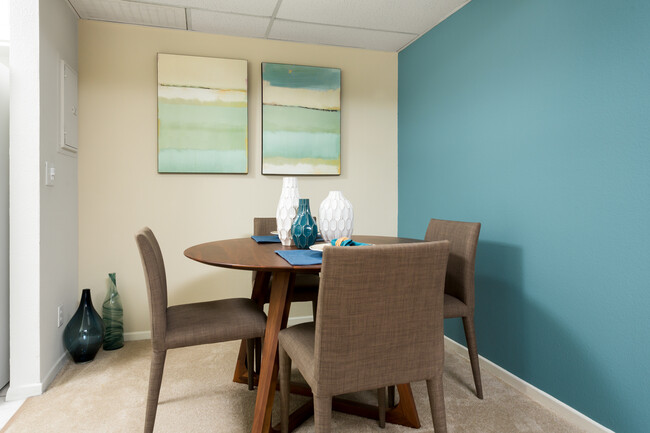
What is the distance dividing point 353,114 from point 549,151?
1752 millimetres

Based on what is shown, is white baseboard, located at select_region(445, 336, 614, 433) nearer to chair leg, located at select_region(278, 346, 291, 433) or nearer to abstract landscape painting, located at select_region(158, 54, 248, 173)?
chair leg, located at select_region(278, 346, 291, 433)

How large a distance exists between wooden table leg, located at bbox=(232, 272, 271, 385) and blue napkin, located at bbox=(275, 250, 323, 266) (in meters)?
0.51

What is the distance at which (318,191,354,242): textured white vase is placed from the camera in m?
1.85

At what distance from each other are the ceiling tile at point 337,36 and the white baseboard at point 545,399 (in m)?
2.47

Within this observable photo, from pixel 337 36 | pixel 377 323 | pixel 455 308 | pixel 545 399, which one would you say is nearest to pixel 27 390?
pixel 377 323

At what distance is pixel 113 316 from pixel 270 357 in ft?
5.72

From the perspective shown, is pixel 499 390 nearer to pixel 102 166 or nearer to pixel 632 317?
pixel 632 317

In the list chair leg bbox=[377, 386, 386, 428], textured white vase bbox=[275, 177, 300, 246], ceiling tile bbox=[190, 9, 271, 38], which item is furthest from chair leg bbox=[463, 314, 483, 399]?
ceiling tile bbox=[190, 9, 271, 38]

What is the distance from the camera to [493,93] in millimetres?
2365

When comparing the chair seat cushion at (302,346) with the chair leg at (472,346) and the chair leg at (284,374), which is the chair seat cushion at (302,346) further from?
the chair leg at (472,346)

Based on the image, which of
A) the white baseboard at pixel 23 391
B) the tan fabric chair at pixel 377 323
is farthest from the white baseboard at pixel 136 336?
the tan fabric chair at pixel 377 323

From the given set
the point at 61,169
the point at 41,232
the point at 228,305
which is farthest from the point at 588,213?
the point at 61,169

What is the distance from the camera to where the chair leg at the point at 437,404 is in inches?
51.3

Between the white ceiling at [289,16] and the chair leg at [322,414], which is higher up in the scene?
the white ceiling at [289,16]
